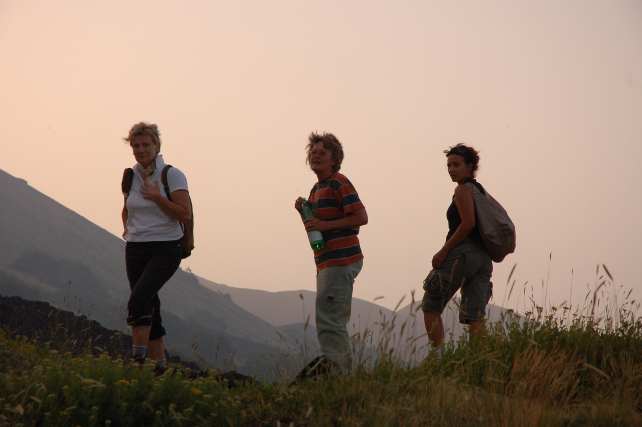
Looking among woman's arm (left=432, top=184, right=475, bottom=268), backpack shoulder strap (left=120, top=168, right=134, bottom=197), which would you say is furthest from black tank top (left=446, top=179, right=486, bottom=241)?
backpack shoulder strap (left=120, top=168, right=134, bottom=197)

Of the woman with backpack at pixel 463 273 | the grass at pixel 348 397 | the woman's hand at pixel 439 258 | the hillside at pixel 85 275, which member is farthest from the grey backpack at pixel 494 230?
the hillside at pixel 85 275

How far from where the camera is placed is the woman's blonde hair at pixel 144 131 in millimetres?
4664

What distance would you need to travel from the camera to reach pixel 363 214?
14.4ft

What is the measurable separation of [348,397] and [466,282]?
1.88 metres

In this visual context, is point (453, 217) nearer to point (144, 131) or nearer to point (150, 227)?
point (150, 227)

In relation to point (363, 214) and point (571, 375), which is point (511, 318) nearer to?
point (571, 375)

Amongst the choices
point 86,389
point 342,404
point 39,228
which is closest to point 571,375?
point 342,404

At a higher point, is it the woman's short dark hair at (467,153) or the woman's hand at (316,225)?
the woman's short dark hair at (467,153)

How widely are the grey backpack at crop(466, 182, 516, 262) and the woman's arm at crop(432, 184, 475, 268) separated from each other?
0.09m

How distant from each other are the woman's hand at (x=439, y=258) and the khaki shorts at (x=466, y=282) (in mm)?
45

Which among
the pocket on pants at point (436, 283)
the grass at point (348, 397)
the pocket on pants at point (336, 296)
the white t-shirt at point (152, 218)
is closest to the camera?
the grass at point (348, 397)

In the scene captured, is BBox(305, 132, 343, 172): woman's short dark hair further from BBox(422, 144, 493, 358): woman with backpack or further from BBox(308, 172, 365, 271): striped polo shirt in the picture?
BBox(422, 144, 493, 358): woman with backpack

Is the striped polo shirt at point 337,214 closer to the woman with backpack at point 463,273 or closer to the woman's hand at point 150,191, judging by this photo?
the woman with backpack at point 463,273

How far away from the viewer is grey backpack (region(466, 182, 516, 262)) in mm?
4609
